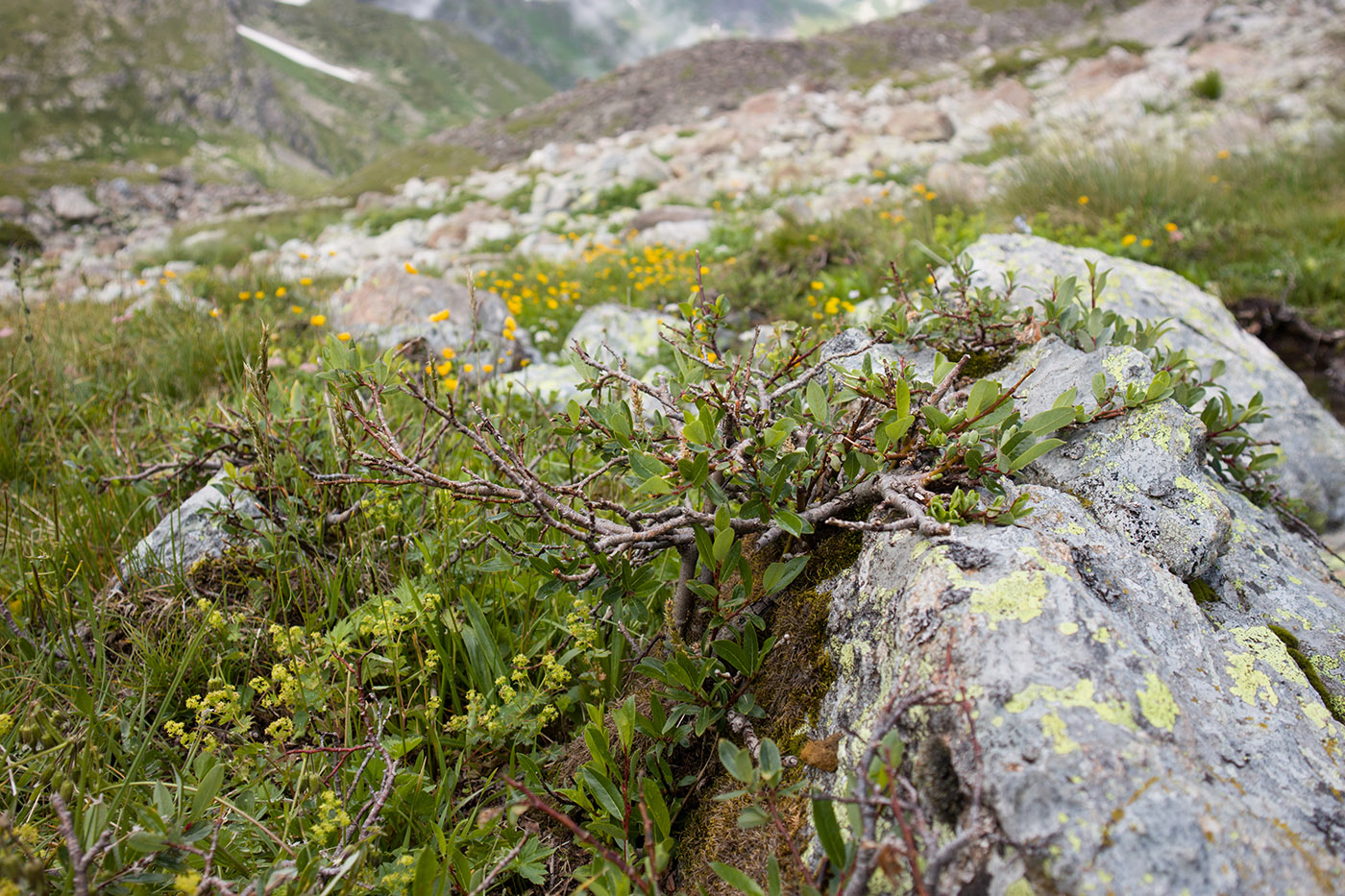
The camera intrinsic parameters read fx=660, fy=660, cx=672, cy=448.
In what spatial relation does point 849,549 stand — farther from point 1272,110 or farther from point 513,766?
point 1272,110

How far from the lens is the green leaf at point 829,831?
0.90m

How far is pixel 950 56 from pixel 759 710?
34479mm

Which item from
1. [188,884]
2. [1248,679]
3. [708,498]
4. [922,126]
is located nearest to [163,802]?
[188,884]

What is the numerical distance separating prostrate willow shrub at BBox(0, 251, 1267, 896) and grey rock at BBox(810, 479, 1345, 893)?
0.08 m

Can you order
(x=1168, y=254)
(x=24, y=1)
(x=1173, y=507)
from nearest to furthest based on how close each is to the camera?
(x=1173, y=507) < (x=1168, y=254) < (x=24, y=1)

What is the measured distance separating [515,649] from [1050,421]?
4.66 ft

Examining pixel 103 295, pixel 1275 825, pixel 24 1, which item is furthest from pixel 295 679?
pixel 24 1

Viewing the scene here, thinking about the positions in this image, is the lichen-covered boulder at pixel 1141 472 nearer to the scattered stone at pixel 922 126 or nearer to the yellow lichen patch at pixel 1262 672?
the yellow lichen patch at pixel 1262 672

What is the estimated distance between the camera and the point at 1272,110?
29.9ft

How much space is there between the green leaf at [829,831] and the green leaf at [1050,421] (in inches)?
31.6

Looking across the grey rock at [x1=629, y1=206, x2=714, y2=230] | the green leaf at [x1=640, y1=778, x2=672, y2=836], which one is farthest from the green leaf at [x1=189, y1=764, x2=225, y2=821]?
the grey rock at [x1=629, y1=206, x2=714, y2=230]

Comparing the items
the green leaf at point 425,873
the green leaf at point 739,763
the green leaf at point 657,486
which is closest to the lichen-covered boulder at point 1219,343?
the green leaf at point 657,486

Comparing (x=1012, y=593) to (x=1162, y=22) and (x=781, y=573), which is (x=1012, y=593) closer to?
(x=781, y=573)

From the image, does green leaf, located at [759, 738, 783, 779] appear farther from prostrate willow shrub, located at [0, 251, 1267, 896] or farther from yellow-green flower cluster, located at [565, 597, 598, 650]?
yellow-green flower cluster, located at [565, 597, 598, 650]
